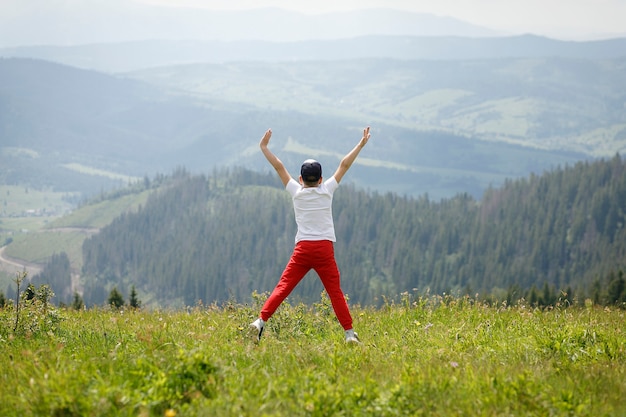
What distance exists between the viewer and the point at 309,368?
9.40m

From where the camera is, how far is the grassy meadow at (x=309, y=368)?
7.86 meters

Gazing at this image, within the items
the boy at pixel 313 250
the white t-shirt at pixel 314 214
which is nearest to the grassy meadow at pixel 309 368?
the boy at pixel 313 250

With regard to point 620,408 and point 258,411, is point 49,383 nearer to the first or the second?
point 258,411

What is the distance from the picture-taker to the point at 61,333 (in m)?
12.2

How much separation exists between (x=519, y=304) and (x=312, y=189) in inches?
253

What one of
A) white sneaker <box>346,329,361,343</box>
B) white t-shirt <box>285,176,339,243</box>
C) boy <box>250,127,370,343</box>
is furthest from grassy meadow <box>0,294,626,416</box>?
white t-shirt <box>285,176,339,243</box>

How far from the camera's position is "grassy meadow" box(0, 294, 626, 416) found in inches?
310

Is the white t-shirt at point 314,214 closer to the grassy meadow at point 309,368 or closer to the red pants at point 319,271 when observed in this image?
the red pants at point 319,271

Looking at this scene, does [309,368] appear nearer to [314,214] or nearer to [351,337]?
[351,337]

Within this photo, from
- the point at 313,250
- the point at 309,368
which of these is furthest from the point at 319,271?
the point at 309,368

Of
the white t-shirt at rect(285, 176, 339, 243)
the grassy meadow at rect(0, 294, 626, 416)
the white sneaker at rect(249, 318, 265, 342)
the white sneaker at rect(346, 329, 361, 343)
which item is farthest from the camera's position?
the white t-shirt at rect(285, 176, 339, 243)

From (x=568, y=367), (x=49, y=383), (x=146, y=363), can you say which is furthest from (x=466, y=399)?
(x=49, y=383)

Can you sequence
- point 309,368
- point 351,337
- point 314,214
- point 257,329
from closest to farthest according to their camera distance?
point 309,368
point 351,337
point 257,329
point 314,214

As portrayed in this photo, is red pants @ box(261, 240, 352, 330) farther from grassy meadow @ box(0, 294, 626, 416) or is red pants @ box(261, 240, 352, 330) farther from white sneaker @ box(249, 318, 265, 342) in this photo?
grassy meadow @ box(0, 294, 626, 416)
